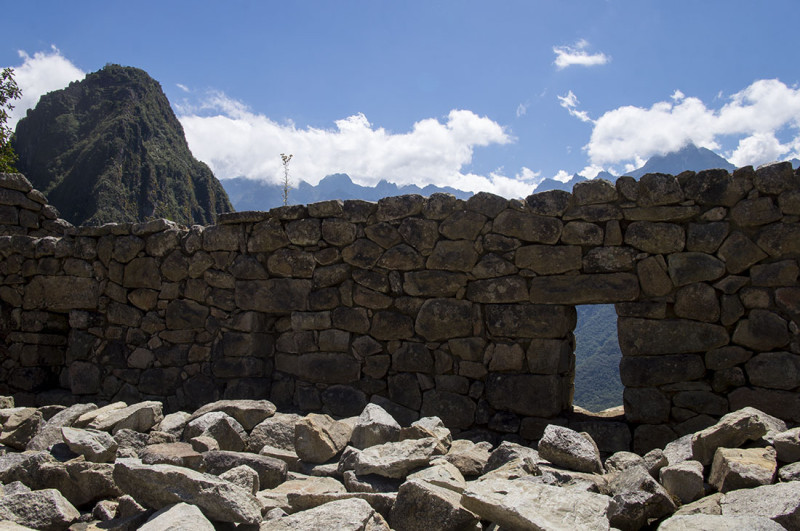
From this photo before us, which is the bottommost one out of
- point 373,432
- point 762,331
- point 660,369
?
point 373,432

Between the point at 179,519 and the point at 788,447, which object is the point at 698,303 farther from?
the point at 179,519

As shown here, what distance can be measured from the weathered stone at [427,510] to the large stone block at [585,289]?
2.82m

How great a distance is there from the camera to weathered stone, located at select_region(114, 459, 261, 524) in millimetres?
2559

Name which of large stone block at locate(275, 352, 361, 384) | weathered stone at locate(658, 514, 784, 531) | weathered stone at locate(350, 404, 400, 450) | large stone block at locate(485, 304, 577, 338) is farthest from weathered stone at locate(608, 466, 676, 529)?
large stone block at locate(275, 352, 361, 384)

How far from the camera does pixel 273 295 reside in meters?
6.28

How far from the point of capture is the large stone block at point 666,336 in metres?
4.83

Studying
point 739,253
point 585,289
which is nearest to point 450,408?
point 585,289

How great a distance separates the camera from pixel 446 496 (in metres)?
2.66

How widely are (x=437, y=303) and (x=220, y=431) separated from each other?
244cm

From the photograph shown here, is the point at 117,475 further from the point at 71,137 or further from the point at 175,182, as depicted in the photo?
the point at 71,137

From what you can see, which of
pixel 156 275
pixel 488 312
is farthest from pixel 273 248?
pixel 488 312

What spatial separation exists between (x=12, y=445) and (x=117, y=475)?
73.9 inches

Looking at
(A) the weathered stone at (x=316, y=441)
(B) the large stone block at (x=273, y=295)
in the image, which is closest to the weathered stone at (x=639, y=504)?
(A) the weathered stone at (x=316, y=441)

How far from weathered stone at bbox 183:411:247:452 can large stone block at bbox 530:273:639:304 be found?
279cm
